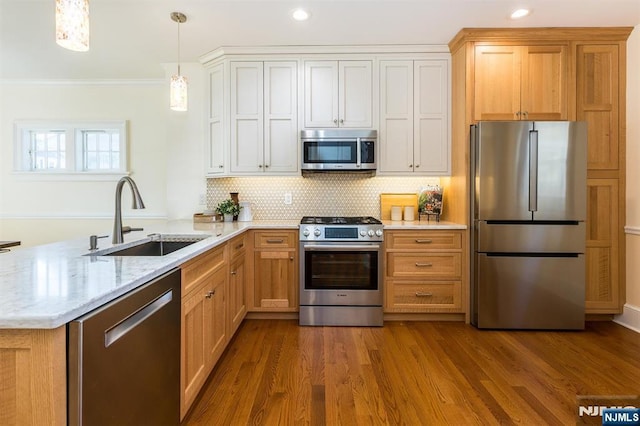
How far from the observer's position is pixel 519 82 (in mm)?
2926

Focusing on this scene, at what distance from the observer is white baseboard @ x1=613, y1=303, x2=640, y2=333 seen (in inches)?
111

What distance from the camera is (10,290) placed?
97cm

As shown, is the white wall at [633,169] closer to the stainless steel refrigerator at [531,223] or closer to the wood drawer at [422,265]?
the stainless steel refrigerator at [531,223]

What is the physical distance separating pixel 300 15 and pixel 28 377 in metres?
2.81

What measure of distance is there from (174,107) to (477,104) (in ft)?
8.50

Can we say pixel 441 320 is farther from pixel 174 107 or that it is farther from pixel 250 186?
pixel 174 107

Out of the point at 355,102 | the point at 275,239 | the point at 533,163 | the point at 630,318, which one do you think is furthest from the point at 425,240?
the point at 630,318

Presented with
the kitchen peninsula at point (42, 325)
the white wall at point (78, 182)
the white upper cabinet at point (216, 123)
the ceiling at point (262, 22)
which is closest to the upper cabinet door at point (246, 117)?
the white upper cabinet at point (216, 123)

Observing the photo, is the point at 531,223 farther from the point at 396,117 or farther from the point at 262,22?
the point at 262,22

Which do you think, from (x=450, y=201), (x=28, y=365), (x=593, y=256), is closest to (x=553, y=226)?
(x=593, y=256)

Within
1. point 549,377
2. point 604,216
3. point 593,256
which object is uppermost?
point 604,216

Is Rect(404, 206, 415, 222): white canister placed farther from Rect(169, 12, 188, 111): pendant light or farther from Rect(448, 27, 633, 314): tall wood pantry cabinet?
Rect(169, 12, 188, 111): pendant light

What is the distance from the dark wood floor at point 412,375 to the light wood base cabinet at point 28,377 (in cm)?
105

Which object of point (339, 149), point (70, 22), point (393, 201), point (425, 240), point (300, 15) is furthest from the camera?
point (393, 201)
